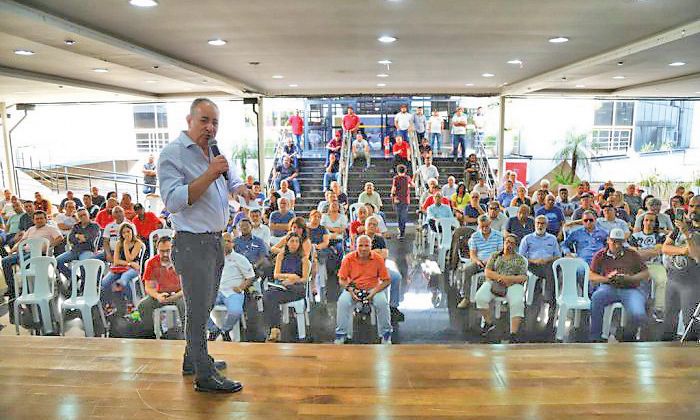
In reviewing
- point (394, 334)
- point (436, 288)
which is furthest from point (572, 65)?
point (394, 334)

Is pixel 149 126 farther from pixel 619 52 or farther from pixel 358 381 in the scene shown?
pixel 358 381

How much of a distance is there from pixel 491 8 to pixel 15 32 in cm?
404

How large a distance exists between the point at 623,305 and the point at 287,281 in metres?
3.01

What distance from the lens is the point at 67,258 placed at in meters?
6.12

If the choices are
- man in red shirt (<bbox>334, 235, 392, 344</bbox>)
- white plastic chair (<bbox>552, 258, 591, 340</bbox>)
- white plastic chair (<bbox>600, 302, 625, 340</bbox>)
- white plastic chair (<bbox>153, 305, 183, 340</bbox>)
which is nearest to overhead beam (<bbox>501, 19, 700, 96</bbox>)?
white plastic chair (<bbox>552, 258, 591, 340</bbox>)

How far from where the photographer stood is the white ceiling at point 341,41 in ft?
13.2

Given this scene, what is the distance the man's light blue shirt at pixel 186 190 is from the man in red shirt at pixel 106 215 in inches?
217

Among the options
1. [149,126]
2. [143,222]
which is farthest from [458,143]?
[149,126]

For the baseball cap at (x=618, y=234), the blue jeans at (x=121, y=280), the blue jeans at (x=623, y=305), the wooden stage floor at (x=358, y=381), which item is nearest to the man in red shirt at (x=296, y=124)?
the blue jeans at (x=121, y=280)

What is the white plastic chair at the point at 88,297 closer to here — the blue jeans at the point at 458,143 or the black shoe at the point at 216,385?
the black shoe at the point at 216,385

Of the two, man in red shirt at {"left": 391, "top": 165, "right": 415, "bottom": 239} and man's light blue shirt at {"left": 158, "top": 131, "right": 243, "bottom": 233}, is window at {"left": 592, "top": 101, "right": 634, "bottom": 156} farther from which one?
man's light blue shirt at {"left": 158, "top": 131, "right": 243, "bottom": 233}

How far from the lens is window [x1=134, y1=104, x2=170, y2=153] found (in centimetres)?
2039

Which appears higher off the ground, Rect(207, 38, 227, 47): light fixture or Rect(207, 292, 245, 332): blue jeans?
Rect(207, 38, 227, 47): light fixture

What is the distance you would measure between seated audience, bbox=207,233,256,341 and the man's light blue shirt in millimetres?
2179
